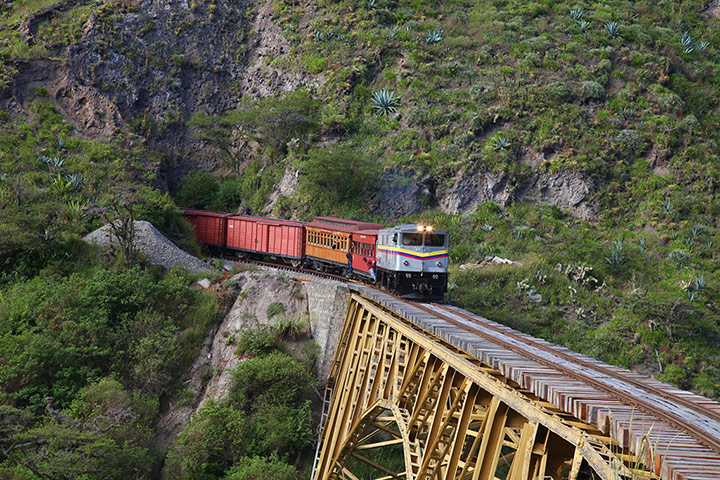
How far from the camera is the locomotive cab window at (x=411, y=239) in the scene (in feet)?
66.7

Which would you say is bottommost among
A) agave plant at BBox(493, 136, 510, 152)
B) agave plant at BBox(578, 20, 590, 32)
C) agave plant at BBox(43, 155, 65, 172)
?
agave plant at BBox(43, 155, 65, 172)

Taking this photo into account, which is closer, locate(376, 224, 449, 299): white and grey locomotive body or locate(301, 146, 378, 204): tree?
locate(376, 224, 449, 299): white and grey locomotive body

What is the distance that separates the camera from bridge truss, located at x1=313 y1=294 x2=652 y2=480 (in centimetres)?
607

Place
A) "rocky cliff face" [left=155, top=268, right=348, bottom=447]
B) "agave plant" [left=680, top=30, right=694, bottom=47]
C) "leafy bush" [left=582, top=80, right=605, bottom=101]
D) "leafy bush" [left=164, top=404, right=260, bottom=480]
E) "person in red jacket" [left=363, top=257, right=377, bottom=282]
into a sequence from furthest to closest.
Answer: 1. "agave plant" [left=680, top=30, right=694, bottom=47]
2. "leafy bush" [left=582, top=80, right=605, bottom=101]
3. "person in red jacket" [left=363, top=257, right=377, bottom=282]
4. "rocky cliff face" [left=155, top=268, right=348, bottom=447]
5. "leafy bush" [left=164, top=404, right=260, bottom=480]

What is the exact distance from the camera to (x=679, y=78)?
4438cm

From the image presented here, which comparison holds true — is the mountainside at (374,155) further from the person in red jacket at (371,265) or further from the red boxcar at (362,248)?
the red boxcar at (362,248)

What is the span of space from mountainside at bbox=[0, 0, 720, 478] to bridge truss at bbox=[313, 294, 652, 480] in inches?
286

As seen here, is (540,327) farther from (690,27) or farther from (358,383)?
(690,27)

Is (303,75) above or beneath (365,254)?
above

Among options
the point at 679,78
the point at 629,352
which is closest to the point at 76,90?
the point at 629,352

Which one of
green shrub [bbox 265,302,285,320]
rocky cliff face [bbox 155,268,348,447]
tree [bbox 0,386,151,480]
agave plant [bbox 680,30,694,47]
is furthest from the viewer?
agave plant [bbox 680,30,694,47]

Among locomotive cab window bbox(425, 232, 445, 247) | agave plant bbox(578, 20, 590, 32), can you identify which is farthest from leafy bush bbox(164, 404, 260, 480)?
agave plant bbox(578, 20, 590, 32)

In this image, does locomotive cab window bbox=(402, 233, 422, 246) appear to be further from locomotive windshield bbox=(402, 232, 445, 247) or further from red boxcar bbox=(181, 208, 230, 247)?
red boxcar bbox=(181, 208, 230, 247)

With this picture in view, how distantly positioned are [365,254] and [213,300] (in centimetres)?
877
